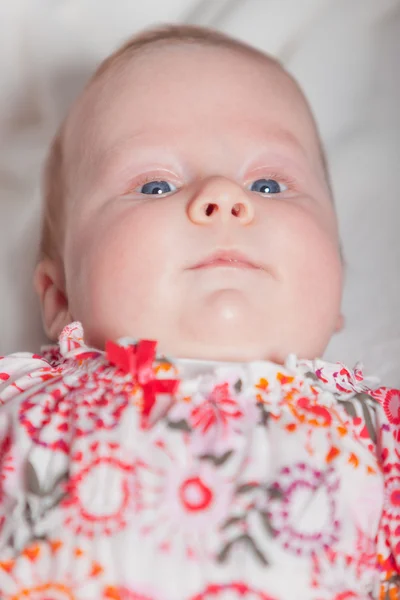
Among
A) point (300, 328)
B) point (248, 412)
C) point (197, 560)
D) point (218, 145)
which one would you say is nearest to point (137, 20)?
point (218, 145)

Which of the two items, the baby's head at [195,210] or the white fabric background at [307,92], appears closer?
the baby's head at [195,210]

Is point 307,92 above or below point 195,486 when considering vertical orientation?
above

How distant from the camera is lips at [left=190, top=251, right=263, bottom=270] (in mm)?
1080

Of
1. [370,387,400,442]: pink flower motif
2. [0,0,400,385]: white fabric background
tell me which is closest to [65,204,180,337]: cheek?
[370,387,400,442]: pink flower motif

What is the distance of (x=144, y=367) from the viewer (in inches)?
40.1

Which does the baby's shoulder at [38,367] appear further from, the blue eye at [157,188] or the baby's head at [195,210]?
the blue eye at [157,188]

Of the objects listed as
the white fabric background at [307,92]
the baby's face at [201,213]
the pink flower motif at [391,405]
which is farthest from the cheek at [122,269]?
the white fabric background at [307,92]

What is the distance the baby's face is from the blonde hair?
37 mm

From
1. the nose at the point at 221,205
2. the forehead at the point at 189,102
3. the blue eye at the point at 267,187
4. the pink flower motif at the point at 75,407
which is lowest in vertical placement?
the pink flower motif at the point at 75,407

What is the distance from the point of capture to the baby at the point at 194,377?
3.02 feet

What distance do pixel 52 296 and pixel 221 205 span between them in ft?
1.32

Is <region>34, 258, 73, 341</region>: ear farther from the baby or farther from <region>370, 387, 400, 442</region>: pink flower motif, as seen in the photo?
<region>370, 387, 400, 442</region>: pink flower motif

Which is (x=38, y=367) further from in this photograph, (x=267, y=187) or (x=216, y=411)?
(x=267, y=187)

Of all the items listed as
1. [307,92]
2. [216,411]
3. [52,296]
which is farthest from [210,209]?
[307,92]
